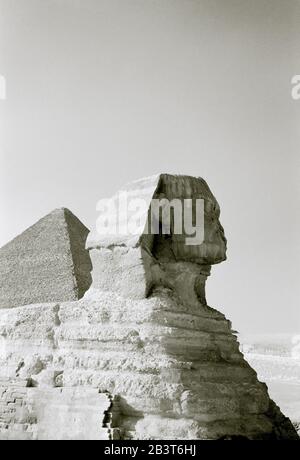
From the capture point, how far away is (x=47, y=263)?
59.0 ft

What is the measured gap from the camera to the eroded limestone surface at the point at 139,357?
271 inches

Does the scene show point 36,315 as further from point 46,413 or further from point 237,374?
point 237,374

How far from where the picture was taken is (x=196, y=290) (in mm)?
8547

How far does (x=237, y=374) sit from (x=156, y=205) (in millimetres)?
2601

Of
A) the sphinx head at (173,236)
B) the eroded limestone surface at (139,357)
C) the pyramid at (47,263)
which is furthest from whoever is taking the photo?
the pyramid at (47,263)

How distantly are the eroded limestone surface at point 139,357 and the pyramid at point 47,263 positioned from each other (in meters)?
7.70

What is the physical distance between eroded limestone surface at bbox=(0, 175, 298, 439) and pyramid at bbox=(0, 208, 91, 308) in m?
7.70

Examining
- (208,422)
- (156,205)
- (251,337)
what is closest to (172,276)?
(156,205)

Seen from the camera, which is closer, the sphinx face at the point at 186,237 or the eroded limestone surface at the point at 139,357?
the eroded limestone surface at the point at 139,357

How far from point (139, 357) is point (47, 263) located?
1122 centimetres

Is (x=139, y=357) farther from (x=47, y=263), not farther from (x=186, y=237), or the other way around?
(x=47, y=263)

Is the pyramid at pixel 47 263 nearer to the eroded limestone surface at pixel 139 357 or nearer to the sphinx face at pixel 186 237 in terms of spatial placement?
the eroded limestone surface at pixel 139 357

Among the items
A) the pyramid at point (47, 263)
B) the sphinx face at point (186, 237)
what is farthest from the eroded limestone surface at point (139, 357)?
the pyramid at point (47, 263)
